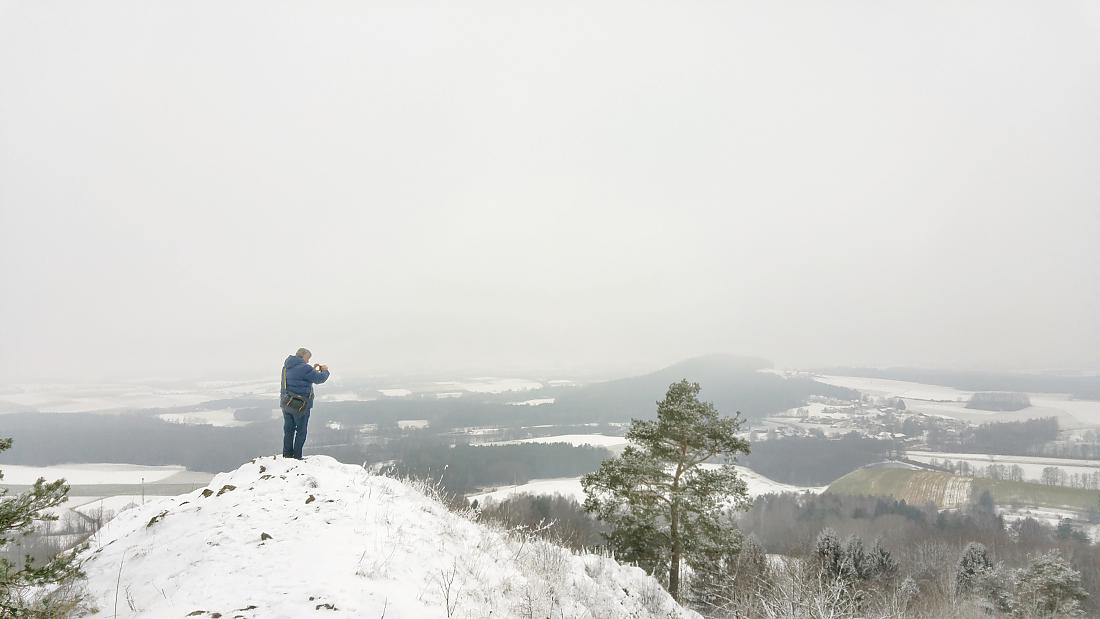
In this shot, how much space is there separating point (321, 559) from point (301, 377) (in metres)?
6.23

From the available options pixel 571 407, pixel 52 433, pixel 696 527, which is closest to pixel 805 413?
pixel 571 407

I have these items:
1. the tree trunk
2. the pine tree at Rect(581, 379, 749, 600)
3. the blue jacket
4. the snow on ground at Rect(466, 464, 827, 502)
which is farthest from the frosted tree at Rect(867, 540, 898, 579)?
the blue jacket

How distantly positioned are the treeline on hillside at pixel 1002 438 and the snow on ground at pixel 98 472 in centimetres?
20316

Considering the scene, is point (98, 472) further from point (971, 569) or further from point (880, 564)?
point (971, 569)

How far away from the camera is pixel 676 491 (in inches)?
714

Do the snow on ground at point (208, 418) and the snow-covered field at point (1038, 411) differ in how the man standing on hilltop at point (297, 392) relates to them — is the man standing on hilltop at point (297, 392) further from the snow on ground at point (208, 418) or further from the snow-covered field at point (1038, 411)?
the snow-covered field at point (1038, 411)

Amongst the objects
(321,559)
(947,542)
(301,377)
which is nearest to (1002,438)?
(947,542)

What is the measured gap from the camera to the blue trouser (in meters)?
11.7

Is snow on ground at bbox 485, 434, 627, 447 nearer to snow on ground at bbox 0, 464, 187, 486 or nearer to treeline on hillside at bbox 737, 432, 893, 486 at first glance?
treeline on hillside at bbox 737, 432, 893, 486

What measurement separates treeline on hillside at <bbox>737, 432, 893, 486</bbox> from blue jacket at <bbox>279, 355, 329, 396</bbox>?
11810 centimetres

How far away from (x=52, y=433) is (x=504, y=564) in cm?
16455

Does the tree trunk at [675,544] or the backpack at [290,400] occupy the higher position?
the backpack at [290,400]

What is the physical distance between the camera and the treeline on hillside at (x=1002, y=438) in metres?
135

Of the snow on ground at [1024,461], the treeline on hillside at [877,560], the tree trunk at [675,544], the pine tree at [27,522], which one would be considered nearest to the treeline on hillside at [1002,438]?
the snow on ground at [1024,461]
